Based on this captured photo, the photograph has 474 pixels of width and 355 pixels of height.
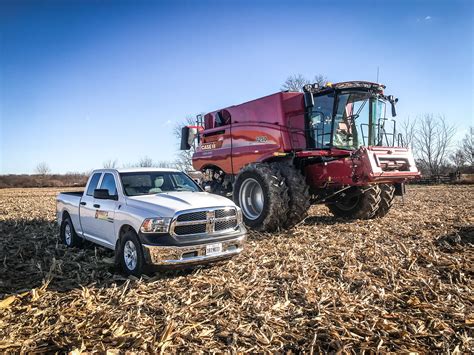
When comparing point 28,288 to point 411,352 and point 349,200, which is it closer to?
point 411,352

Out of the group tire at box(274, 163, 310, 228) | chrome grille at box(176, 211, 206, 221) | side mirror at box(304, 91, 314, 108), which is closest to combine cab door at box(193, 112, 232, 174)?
tire at box(274, 163, 310, 228)

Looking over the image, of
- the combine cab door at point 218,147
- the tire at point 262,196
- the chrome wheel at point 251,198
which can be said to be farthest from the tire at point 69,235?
the combine cab door at point 218,147

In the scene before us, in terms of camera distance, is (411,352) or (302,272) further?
(302,272)

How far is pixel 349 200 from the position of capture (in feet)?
36.1

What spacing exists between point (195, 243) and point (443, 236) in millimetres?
5535

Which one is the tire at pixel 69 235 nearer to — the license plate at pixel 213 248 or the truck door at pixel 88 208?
the truck door at pixel 88 208

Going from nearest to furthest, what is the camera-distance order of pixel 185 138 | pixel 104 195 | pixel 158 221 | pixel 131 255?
pixel 158 221
pixel 131 255
pixel 104 195
pixel 185 138

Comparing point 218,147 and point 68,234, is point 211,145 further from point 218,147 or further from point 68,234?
point 68,234

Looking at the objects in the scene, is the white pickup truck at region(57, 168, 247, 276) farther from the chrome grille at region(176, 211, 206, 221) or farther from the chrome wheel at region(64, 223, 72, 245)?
the chrome wheel at region(64, 223, 72, 245)

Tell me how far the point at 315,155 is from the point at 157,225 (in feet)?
15.5

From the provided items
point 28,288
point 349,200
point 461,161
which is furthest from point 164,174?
point 461,161

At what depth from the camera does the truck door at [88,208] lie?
24.1 ft

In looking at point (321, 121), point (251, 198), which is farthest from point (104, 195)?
point (321, 121)

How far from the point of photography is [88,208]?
7457mm
